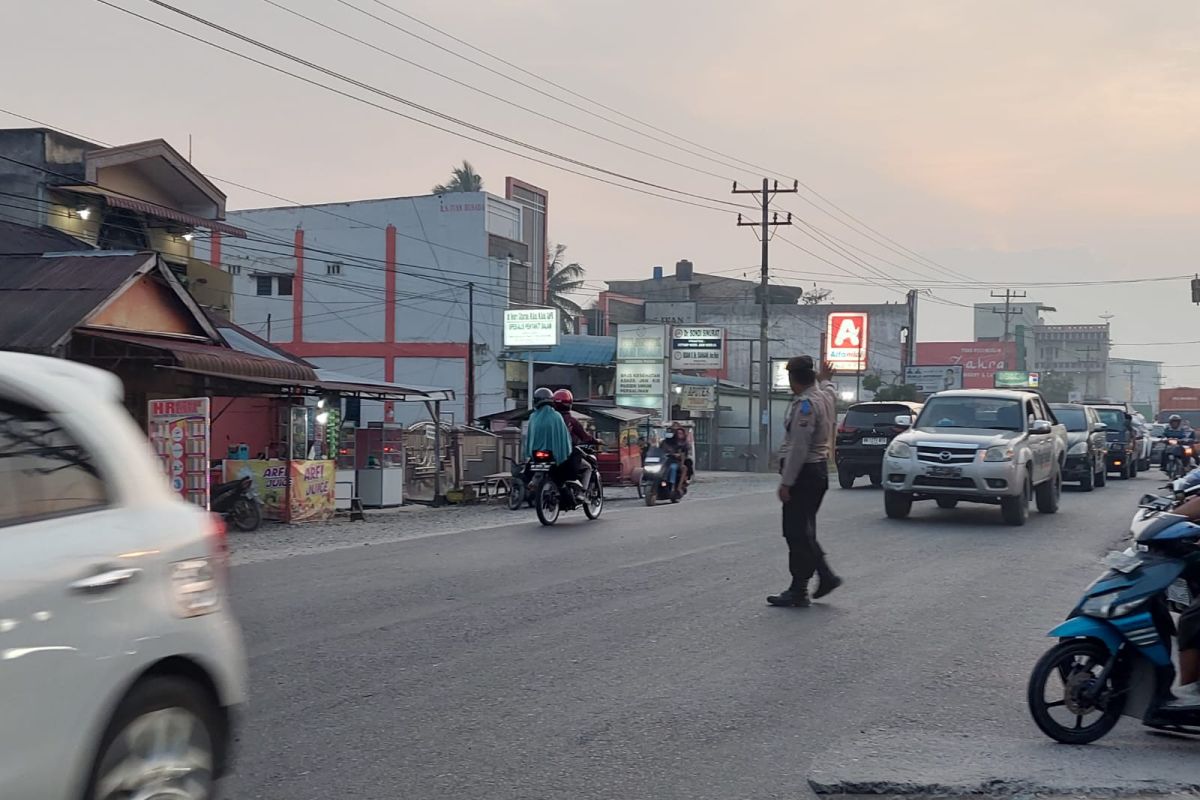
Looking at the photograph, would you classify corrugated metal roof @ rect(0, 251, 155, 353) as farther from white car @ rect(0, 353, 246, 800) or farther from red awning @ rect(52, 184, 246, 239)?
white car @ rect(0, 353, 246, 800)

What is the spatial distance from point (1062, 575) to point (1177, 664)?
6183mm

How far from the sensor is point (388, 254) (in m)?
53.4

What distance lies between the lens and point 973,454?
16.6 meters

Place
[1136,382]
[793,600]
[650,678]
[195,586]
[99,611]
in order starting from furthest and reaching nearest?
1. [1136,382]
2. [793,600]
3. [650,678]
4. [195,586]
5. [99,611]

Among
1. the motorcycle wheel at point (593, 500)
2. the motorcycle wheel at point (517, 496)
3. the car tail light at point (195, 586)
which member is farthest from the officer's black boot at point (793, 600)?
the motorcycle wheel at point (517, 496)

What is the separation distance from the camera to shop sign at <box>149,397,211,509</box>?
665 inches

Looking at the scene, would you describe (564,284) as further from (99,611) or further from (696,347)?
(99,611)

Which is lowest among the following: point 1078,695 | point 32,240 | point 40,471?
point 1078,695

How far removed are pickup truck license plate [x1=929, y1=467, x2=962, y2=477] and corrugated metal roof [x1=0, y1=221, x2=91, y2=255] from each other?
1681cm

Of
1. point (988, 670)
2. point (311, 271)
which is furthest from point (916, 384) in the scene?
point (988, 670)

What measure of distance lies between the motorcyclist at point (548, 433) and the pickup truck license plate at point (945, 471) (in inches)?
205

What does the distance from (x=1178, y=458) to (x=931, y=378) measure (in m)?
47.0

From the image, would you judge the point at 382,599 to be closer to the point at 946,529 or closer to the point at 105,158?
the point at 946,529

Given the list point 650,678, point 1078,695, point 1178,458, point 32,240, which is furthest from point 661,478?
point 1078,695
